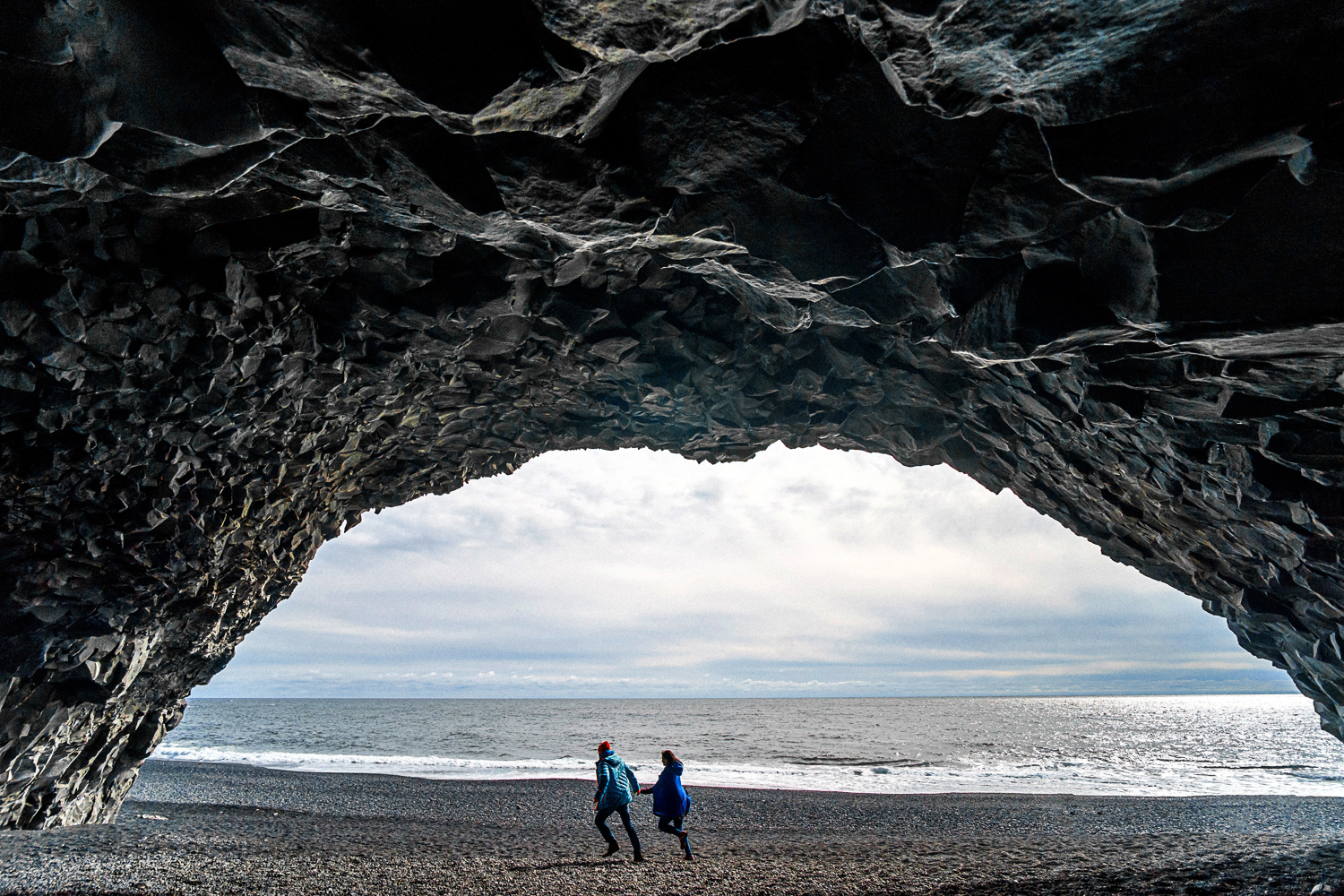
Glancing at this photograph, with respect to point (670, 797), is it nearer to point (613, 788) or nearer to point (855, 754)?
point (613, 788)

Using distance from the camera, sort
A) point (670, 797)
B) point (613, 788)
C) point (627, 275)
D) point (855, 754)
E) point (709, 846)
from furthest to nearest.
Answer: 1. point (855, 754)
2. point (709, 846)
3. point (670, 797)
4. point (613, 788)
5. point (627, 275)

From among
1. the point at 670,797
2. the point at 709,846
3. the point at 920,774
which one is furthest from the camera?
the point at 920,774

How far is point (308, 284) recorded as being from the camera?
8367 millimetres

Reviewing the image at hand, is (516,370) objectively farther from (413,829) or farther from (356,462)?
(413,829)

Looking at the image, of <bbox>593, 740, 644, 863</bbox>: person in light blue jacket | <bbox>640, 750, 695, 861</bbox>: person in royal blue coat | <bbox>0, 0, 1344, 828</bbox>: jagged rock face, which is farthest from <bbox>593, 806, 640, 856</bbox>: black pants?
<bbox>0, 0, 1344, 828</bbox>: jagged rock face

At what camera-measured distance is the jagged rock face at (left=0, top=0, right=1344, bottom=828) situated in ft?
12.7

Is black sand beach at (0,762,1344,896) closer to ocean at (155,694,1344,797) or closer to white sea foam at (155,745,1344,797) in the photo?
white sea foam at (155,745,1344,797)

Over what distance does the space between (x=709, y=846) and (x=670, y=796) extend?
4.36 meters

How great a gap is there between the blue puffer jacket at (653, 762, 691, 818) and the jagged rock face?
628 centimetres

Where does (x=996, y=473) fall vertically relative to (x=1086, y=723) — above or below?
above

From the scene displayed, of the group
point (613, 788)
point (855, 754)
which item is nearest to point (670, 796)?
point (613, 788)

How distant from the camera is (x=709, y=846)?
1347 centimetres

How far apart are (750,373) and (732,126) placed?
20.7ft

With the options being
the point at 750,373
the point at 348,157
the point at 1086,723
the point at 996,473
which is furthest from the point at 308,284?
the point at 1086,723
